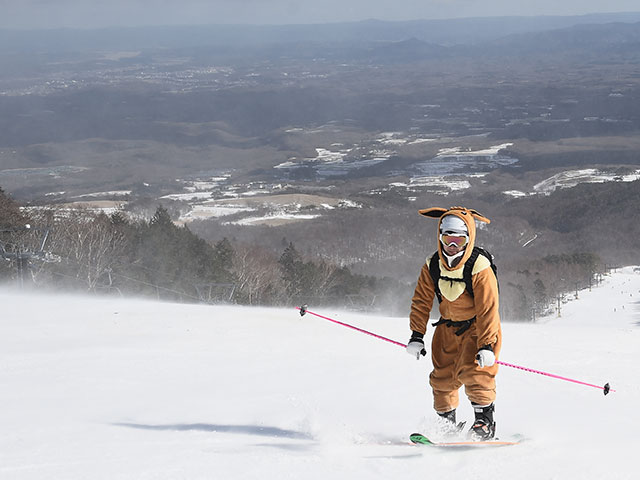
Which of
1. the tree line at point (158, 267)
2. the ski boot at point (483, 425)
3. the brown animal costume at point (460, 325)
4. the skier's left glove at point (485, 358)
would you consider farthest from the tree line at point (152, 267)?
the skier's left glove at point (485, 358)

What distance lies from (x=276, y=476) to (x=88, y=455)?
3.40ft

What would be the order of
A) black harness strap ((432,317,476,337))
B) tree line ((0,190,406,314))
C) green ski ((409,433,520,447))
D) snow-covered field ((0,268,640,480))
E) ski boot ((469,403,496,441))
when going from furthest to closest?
tree line ((0,190,406,314)) → black harness strap ((432,317,476,337)) → ski boot ((469,403,496,441)) → green ski ((409,433,520,447)) → snow-covered field ((0,268,640,480))

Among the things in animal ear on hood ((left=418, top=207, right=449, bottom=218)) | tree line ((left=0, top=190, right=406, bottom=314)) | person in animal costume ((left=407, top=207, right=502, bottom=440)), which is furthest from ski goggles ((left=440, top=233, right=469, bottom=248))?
tree line ((left=0, top=190, right=406, bottom=314))

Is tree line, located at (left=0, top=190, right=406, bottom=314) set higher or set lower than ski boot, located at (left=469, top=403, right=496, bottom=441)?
lower

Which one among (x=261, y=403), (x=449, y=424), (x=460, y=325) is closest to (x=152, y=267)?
(x=261, y=403)

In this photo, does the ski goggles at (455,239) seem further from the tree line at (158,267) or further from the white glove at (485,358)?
the tree line at (158,267)

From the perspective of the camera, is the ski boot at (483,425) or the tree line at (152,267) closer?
the ski boot at (483,425)

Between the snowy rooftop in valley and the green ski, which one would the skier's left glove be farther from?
the snowy rooftop in valley

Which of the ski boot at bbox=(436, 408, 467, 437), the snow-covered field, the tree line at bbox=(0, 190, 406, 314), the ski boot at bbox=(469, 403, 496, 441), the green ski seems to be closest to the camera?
the snow-covered field

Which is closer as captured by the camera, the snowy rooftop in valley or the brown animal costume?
the brown animal costume

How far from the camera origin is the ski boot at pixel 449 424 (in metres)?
4.92

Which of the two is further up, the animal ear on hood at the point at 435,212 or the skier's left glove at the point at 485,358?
the animal ear on hood at the point at 435,212

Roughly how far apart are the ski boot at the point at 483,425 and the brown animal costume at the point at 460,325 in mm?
45

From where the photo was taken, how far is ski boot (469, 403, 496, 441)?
4699 mm
